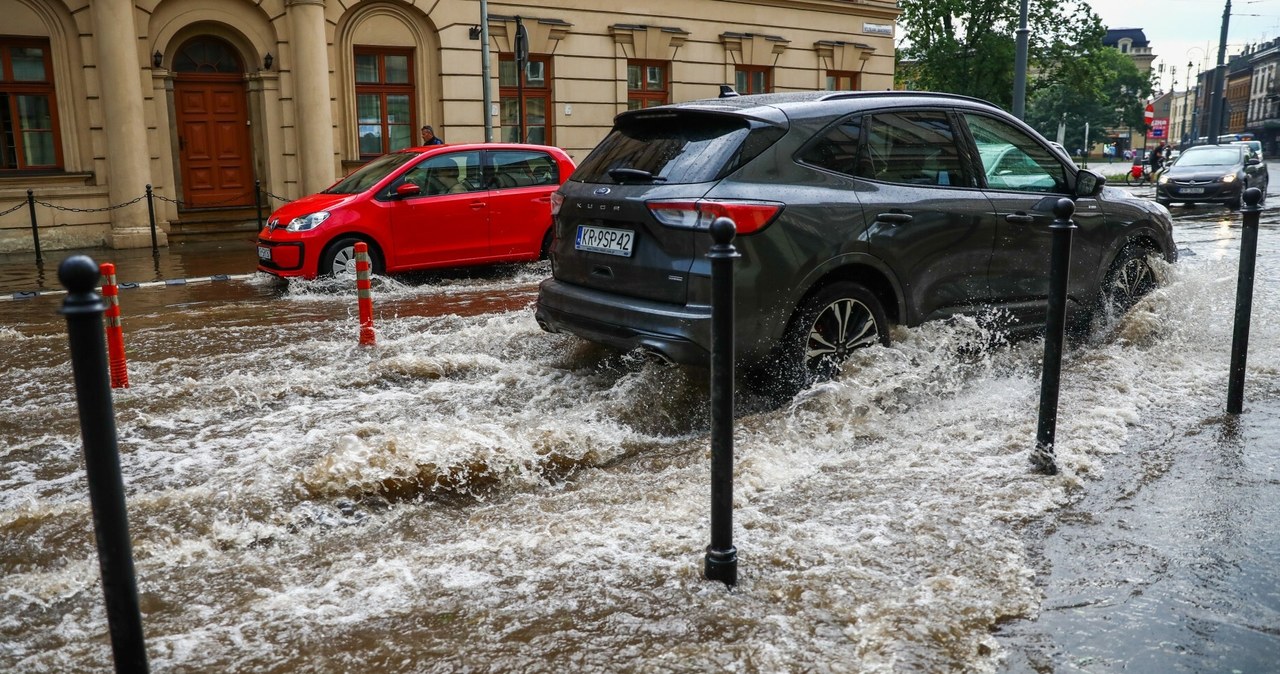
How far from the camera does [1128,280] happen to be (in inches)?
280

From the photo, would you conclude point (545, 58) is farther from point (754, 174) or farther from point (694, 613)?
point (694, 613)

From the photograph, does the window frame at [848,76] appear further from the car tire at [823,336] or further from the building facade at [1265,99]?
the building facade at [1265,99]

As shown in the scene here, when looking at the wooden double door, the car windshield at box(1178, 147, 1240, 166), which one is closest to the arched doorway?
the wooden double door

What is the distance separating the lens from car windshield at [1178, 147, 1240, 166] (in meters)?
24.3

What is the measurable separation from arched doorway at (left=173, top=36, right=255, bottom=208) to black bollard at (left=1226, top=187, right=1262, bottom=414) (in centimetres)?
1670

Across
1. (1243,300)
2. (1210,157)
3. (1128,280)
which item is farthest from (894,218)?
(1210,157)

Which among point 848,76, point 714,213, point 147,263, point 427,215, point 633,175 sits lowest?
point 147,263

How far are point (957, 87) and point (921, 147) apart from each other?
120ft

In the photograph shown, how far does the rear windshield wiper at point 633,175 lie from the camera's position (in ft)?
17.0

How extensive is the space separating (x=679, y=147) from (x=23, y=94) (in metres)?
15.1

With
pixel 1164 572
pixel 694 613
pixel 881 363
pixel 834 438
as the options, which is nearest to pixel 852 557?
pixel 694 613

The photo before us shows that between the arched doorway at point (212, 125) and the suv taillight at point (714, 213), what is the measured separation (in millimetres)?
15207

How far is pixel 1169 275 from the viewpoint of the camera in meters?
7.28

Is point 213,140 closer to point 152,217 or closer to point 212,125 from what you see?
point 212,125
